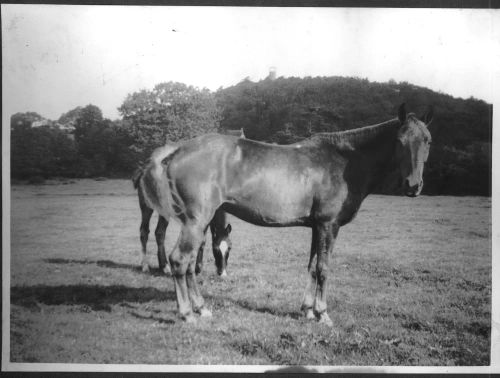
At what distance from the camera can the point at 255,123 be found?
552 centimetres

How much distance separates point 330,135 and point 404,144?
34.6 inches

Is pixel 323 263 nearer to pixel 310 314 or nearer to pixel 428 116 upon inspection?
pixel 310 314

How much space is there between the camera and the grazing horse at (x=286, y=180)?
15.6ft

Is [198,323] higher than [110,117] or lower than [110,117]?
lower

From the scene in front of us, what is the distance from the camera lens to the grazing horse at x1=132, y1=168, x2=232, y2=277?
5.28 metres

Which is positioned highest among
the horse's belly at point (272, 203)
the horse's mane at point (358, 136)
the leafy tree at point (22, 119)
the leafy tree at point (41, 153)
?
the leafy tree at point (22, 119)

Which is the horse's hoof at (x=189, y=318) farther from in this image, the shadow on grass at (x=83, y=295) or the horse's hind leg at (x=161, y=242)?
the horse's hind leg at (x=161, y=242)

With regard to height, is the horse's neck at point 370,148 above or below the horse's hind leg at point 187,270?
above

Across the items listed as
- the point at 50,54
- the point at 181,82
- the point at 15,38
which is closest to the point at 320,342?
the point at 181,82

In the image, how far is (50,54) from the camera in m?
5.33

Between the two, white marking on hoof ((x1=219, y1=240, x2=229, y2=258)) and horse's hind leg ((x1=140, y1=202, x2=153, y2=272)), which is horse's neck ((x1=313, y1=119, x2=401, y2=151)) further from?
horse's hind leg ((x1=140, y1=202, x2=153, y2=272))

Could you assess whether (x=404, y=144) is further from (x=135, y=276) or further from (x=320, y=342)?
(x=135, y=276)

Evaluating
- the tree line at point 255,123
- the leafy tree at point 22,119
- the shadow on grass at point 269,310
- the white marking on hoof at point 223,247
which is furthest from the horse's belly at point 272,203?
the leafy tree at point 22,119

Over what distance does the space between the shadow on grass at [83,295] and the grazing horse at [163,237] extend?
1.13 feet
